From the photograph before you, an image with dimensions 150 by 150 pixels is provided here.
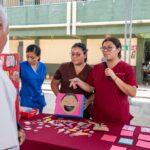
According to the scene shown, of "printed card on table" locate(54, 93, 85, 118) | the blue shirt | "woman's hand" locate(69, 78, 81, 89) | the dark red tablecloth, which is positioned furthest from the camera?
the blue shirt

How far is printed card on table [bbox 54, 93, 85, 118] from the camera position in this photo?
210 cm

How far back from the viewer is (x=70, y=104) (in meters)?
2.12

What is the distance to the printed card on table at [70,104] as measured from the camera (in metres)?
2.10

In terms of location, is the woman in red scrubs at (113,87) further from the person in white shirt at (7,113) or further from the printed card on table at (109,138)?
the person in white shirt at (7,113)

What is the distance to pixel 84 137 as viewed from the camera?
172 centimetres

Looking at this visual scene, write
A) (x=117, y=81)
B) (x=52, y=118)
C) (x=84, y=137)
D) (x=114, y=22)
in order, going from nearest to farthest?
1. (x=84, y=137)
2. (x=117, y=81)
3. (x=52, y=118)
4. (x=114, y=22)

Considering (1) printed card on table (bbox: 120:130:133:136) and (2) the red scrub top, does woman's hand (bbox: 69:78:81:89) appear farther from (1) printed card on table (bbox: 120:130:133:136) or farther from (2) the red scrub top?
(1) printed card on table (bbox: 120:130:133:136)

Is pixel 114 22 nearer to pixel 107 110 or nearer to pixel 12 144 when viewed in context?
pixel 107 110

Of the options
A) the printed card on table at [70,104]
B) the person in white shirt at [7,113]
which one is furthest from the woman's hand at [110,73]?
the person in white shirt at [7,113]

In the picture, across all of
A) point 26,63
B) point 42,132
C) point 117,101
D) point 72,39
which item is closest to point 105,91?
point 117,101

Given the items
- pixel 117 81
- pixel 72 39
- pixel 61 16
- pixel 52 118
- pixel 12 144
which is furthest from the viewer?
pixel 72 39

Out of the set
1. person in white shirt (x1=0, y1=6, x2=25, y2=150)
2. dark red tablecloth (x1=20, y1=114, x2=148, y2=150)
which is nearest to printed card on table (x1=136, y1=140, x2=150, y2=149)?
dark red tablecloth (x1=20, y1=114, x2=148, y2=150)

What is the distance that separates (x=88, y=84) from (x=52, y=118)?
1.35ft

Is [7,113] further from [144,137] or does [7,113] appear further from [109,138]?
[144,137]
